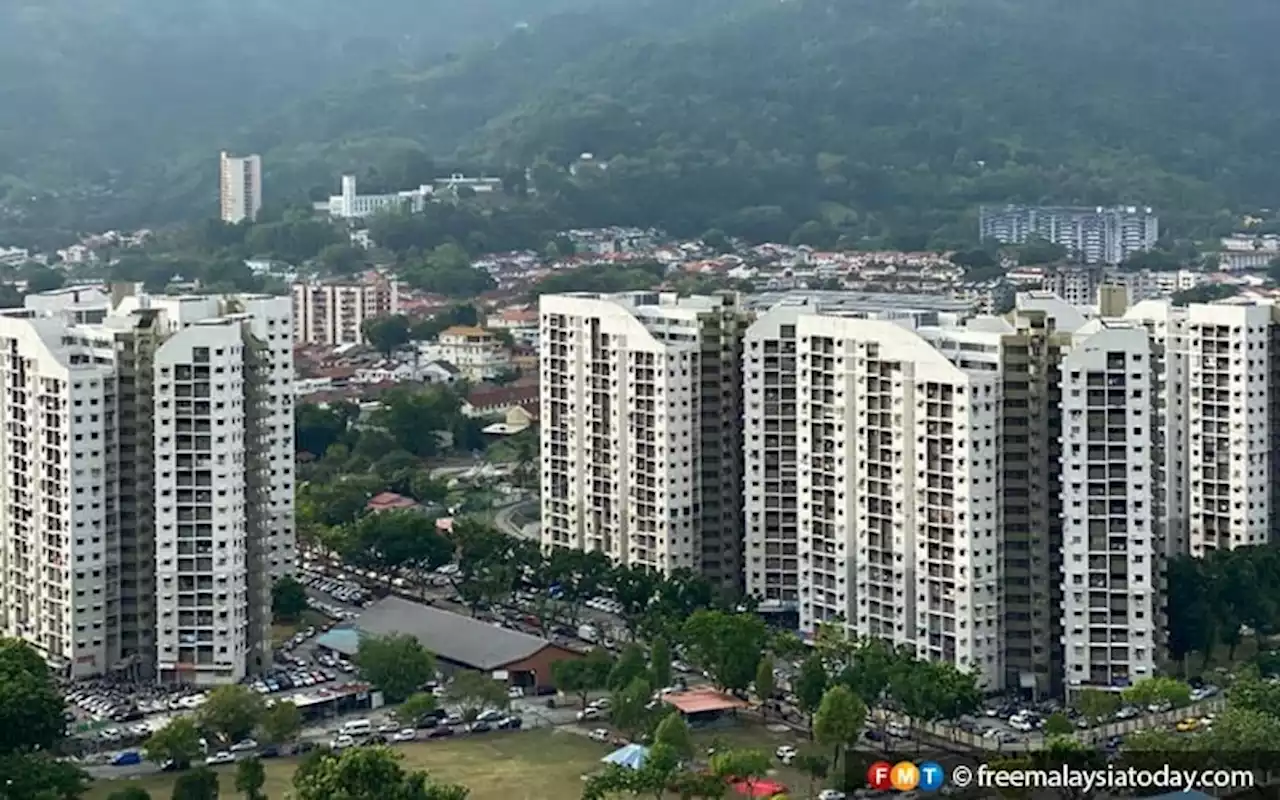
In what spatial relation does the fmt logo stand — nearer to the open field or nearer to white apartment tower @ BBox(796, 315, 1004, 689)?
the open field

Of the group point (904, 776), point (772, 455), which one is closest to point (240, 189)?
point (772, 455)

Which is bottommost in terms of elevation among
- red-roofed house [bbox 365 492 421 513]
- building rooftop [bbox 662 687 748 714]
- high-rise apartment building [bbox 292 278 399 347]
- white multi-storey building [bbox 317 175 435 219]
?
building rooftop [bbox 662 687 748 714]

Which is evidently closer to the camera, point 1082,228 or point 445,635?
point 445,635

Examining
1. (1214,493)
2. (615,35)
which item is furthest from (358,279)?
(615,35)

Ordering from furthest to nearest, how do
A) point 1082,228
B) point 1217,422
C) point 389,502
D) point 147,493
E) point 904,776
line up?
point 1082,228, point 389,502, point 1217,422, point 147,493, point 904,776

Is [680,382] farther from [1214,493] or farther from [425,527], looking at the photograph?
[1214,493]

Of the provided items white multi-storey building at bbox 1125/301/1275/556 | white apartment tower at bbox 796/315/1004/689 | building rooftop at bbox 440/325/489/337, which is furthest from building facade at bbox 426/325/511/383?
white apartment tower at bbox 796/315/1004/689

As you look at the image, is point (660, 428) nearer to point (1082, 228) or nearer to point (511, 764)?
point (511, 764)
